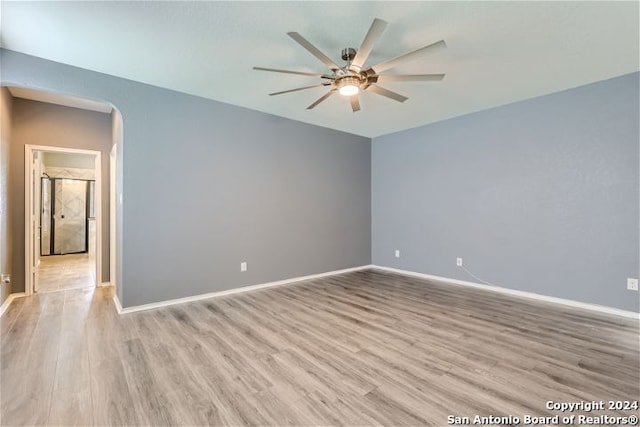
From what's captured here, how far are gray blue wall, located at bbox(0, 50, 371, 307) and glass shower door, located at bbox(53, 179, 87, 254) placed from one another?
5560mm

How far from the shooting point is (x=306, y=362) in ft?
6.97

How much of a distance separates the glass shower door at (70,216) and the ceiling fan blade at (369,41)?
838 centimetres

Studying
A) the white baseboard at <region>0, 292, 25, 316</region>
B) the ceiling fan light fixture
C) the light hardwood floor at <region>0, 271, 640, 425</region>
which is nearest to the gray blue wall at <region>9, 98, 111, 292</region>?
the white baseboard at <region>0, 292, 25, 316</region>

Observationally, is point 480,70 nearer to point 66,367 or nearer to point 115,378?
point 115,378

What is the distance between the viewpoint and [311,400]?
1700 mm

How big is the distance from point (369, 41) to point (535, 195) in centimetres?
318

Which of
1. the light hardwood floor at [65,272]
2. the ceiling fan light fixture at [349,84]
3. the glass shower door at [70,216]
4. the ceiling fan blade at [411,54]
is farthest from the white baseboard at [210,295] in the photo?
the glass shower door at [70,216]

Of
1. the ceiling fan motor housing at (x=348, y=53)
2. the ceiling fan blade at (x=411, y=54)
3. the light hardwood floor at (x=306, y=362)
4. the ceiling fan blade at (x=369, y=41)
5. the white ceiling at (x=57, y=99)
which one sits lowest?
the light hardwood floor at (x=306, y=362)

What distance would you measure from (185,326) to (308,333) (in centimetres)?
122

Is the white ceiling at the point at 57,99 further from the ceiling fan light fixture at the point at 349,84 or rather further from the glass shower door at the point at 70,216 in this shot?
the glass shower door at the point at 70,216

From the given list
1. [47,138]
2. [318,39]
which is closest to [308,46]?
[318,39]

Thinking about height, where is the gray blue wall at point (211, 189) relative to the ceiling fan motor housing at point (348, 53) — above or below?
below

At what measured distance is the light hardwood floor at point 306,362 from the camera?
1.62 meters

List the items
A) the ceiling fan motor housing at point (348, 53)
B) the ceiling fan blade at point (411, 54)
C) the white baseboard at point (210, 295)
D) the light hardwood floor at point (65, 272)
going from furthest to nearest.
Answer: the light hardwood floor at point (65, 272) → the white baseboard at point (210, 295) → the ceiling fan motor housing at point (348, 53) → the ceiling fan blade at point (411, 54)
